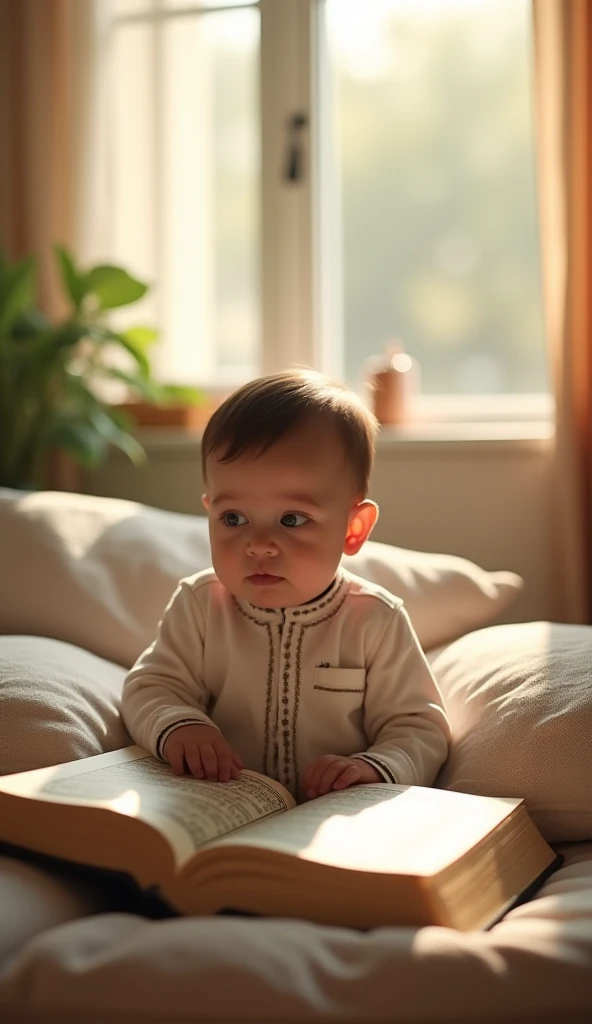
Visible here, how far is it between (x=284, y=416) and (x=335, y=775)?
0.41m

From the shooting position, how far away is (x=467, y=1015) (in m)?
0.77

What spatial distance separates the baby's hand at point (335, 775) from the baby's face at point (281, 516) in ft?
0.68

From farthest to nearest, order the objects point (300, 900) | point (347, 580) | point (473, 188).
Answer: point (473, 188) < point (347, 580) < point (300, 900)

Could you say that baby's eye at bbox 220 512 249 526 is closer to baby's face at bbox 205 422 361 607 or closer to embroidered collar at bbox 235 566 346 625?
baby's face at bbox 205 422 361 607

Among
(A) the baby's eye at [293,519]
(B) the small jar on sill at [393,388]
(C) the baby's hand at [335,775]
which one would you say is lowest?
(C) the baby's hand at [335,775]

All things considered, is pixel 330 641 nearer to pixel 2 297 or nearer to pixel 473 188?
pixel 2 297

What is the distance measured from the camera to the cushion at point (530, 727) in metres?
1.21

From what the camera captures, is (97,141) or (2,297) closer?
(2,297)

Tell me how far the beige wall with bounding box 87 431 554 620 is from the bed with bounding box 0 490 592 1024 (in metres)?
0.61

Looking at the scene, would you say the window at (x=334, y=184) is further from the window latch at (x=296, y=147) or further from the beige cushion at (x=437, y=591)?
the beige cushion at (x=437, y=591)

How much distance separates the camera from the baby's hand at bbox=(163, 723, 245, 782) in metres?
1.17

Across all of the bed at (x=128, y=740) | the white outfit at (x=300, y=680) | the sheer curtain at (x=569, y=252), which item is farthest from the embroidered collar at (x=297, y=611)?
the sheer curtain at (x=569, y=252)

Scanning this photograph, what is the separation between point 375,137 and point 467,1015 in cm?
231

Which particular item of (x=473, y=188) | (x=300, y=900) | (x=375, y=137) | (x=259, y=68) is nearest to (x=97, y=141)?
(x=259, y=68)
